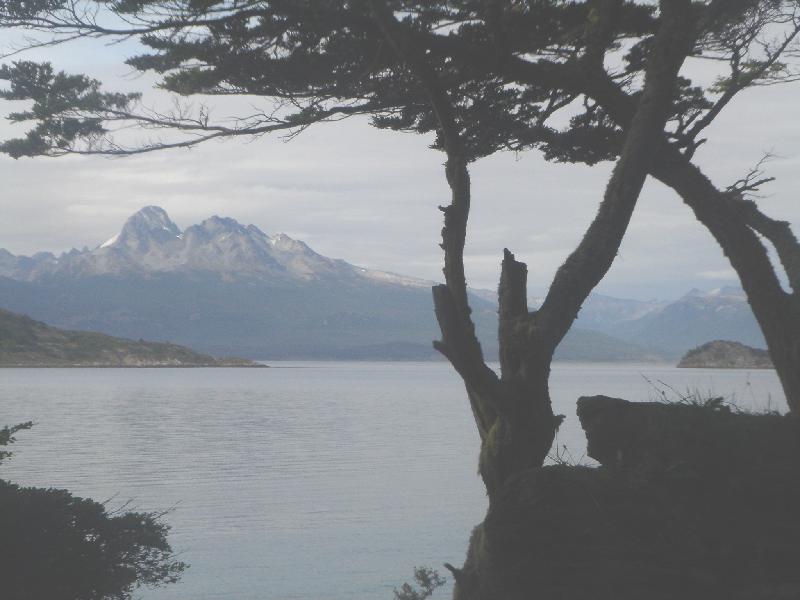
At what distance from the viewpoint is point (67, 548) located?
9.30m

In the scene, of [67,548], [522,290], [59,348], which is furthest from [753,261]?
[59,348]

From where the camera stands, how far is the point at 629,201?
26.7 ft

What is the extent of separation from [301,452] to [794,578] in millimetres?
28644

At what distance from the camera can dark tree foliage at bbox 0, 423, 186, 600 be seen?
A: 879cm

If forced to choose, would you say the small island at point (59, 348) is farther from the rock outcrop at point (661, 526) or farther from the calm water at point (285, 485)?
the rock outcrop at point (661, 526)

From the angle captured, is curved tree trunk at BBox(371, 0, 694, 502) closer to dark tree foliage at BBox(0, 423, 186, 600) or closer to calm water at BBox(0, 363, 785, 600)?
calm water at BBox(0, 363, 785, 600)

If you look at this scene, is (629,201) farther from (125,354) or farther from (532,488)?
(125,354)

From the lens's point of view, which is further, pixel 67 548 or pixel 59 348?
pixel 59 348

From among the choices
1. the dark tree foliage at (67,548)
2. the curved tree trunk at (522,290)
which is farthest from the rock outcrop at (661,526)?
the dark tree foliage at (67,548)

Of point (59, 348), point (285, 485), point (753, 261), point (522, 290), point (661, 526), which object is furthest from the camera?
point (59, 348)

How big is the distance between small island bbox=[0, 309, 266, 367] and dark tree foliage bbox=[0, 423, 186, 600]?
167346mm

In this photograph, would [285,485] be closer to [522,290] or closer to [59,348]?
[522,290]

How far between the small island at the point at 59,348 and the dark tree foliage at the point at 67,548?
16735 cm

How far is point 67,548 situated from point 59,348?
174 meters
